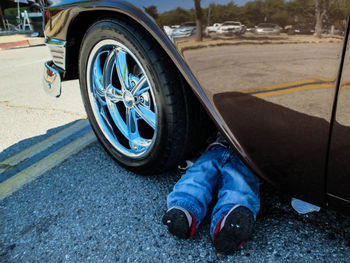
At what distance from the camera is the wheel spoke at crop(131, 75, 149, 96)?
5.16 feet

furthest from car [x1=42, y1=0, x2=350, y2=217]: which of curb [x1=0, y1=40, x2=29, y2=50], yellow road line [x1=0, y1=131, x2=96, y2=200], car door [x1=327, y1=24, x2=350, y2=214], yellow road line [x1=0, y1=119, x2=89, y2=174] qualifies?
curb [x1=0, y1=40, x2=29, y2=50]

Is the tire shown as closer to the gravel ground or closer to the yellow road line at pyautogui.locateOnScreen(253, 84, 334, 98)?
the gravel ground

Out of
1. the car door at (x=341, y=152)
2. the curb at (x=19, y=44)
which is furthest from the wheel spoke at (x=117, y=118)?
the curb at (x=19, y=44)

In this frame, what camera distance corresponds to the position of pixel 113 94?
180 cm

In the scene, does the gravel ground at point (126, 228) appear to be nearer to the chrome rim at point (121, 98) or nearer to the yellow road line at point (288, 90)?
the chrome rim at point (121, 98)

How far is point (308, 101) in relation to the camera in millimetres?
907

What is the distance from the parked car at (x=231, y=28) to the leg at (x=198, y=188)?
2.05 feet

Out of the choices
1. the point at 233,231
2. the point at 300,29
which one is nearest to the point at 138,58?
the point at 300,29

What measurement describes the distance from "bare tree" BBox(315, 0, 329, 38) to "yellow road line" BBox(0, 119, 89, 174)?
2050 millimetres

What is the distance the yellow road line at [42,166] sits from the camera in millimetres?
1810

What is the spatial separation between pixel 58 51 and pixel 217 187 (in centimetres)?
134

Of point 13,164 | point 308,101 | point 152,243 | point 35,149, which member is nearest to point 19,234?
point 152,243

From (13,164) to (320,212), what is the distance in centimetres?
197

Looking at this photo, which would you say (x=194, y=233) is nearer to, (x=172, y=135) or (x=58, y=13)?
(x=172, y=135)
